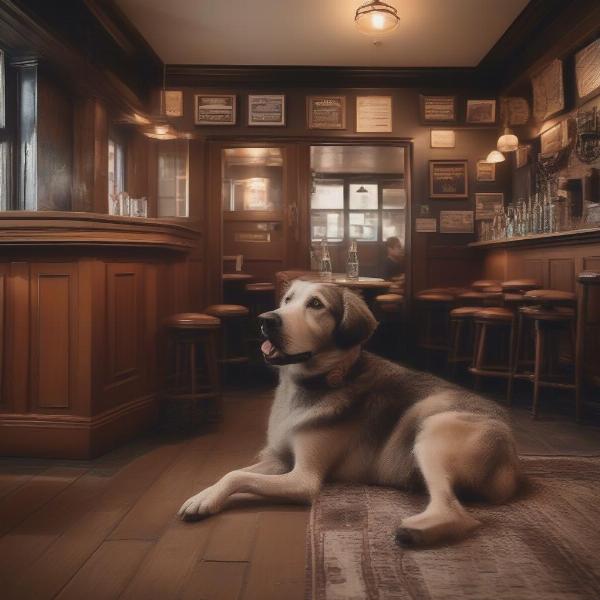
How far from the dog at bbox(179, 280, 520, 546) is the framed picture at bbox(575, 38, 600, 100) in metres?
3.33

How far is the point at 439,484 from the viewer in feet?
5.89

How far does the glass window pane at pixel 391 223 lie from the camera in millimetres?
11734

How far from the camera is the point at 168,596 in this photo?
1.45 metres

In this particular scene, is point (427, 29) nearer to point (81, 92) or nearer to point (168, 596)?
point (81, 92)

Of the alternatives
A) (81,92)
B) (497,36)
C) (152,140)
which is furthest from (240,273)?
(497,36)

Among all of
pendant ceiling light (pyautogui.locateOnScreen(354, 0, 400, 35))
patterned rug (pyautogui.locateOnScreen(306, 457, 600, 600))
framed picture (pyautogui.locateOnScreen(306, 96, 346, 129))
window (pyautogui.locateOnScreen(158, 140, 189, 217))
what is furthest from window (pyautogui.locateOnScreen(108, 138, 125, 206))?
patterned rug (pyautogui.locateOnScreen(306, 457, 600, 600))

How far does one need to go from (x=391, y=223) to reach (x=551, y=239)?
760cm

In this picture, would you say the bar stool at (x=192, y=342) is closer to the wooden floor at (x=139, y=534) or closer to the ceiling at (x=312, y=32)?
the wooden floor at (x=139, y=534)

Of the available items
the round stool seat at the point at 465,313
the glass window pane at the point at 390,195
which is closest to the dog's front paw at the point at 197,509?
the round stool seat at the point at 465,313

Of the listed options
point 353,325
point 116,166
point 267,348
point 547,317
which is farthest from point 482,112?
point 267,348

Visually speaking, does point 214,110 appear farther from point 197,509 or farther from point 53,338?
point 197,509

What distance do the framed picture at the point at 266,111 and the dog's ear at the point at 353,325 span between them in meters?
4.30

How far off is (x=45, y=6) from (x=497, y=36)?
387 centimetres

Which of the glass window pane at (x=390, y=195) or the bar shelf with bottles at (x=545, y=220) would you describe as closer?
the bar shelf with bottles at (x=545, y=220)
